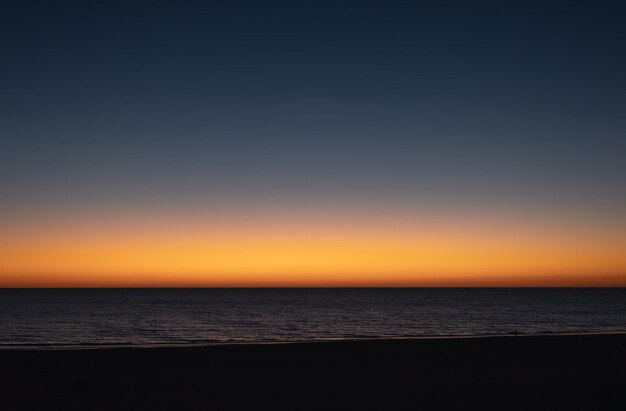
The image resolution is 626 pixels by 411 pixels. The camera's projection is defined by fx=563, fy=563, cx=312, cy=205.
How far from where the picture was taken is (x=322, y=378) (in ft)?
52.0

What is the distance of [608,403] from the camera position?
12727 millimetres

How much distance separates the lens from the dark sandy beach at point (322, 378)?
42.1ft

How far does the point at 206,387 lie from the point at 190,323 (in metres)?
45.7

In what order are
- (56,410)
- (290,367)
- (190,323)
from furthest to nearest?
1. (190,323)
2. (290,367)
3. (56,410)

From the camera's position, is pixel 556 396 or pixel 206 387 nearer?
pixel 556 396

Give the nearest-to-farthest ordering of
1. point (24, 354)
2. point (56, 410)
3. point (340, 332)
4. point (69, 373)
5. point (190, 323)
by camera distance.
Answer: point (56, 410) → point (69, 373) → point (24, 354) → point (340, 332) → point (190, 323)

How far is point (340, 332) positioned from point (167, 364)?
31.0 meters

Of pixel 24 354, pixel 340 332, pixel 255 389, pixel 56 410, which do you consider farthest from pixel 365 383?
pixel 340 332

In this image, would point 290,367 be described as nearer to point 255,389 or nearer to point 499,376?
point 255,389

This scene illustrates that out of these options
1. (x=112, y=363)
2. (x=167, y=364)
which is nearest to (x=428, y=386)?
(x=167, y=364)

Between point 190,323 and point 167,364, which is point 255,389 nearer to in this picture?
point 167,364

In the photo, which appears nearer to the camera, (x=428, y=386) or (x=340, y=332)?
(x=428, y=386)

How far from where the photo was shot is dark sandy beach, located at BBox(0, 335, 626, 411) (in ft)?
42.1

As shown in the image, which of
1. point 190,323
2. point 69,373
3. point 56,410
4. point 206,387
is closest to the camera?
point 56,410
